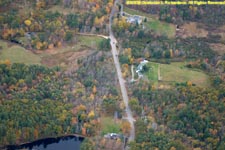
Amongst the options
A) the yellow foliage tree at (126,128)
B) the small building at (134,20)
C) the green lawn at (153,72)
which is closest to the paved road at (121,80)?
the yellow foliage tree at (126,128)

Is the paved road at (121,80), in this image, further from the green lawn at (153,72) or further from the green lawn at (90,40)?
the green lawn at (153,72)

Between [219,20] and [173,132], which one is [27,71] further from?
[219,20]

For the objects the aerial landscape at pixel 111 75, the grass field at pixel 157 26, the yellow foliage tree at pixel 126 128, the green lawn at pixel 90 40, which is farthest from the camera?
the grass field at pixel 157 26

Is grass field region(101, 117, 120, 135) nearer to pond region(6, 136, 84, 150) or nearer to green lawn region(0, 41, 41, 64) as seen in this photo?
pond region(6, 136, 84, 150)

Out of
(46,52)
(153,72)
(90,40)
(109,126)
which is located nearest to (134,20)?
(90,40)

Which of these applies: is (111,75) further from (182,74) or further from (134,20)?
(134,20)

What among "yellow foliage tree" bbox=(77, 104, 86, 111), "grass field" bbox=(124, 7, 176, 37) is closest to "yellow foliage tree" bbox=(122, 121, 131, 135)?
"yellow foliage tree" bbox=(77, 104, 86, 111)
